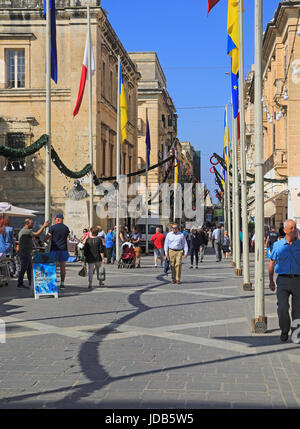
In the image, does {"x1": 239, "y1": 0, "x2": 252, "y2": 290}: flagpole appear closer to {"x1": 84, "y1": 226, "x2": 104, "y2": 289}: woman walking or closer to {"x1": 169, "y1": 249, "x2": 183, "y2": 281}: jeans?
{"x1": 169, "y1": 249, "x2": 183, "y2": 281}: jeans

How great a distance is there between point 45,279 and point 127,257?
434 inches

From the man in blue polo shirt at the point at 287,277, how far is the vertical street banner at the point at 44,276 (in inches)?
260

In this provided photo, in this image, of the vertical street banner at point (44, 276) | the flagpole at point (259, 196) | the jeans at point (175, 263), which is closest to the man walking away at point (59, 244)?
the vertical street banner at point (44, 276)

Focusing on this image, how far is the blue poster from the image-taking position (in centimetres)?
1442

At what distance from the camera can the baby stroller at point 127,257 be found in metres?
25.4

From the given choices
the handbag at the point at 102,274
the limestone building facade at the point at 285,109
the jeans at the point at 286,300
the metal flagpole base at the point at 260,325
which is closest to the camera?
the jeans at the point at 286,300

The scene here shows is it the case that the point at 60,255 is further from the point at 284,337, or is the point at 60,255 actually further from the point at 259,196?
the point at 284,337

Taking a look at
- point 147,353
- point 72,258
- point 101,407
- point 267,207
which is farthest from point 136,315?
point 267,207

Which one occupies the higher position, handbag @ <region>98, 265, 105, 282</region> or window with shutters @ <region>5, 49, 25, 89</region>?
window with shutters @ <region>5, 49, 25, 89</region>

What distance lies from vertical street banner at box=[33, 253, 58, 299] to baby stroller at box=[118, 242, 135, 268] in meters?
10.6

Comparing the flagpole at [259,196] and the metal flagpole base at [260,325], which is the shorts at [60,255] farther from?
the metal flagpole base at [260,325]

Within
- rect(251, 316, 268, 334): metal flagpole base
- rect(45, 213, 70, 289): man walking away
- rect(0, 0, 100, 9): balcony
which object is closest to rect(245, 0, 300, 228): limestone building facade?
rect(0, 0, 100, 9): balcony

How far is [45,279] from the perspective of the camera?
47.8 feet
